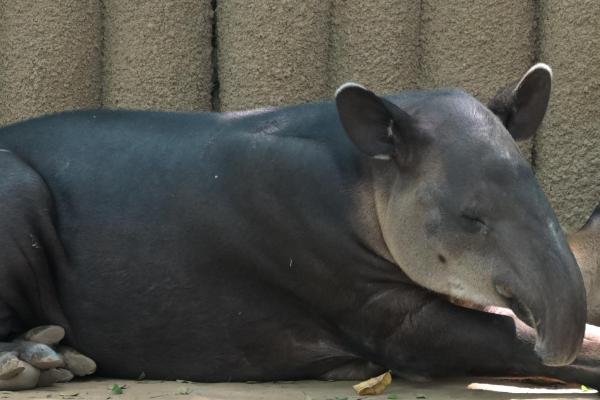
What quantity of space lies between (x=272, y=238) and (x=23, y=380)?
1.19 m

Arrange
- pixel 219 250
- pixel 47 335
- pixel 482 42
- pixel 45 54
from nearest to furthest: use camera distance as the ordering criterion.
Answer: pixel 219 250 < pixel 47 335 < pixel 482 42 < pixel 45 54

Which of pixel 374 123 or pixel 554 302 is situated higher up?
pixel 374 123

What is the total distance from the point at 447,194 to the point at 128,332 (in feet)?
5.48

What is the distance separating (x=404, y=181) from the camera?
5473 millimetres

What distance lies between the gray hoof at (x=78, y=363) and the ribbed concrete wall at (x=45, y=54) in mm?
1881

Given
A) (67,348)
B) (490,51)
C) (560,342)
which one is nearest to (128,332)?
(67,348)

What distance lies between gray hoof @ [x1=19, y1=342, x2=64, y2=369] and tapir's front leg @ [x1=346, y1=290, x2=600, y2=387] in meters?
1.32

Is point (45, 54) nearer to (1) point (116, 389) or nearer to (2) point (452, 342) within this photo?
→ (1) point (116, 389)

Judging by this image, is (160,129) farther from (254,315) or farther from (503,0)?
(503,0)

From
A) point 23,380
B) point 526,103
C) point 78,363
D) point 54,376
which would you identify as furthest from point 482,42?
point 23,380

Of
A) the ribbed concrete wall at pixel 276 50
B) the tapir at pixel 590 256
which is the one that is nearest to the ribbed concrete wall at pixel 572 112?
the tapir at pixel 590 256

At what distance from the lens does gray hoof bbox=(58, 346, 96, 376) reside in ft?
20.0

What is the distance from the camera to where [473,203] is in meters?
5.16

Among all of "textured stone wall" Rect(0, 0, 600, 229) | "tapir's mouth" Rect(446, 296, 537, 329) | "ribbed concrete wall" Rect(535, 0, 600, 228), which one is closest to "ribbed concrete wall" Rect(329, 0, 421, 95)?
"textured stone wall" Rect(0, 0, 600, 229)
